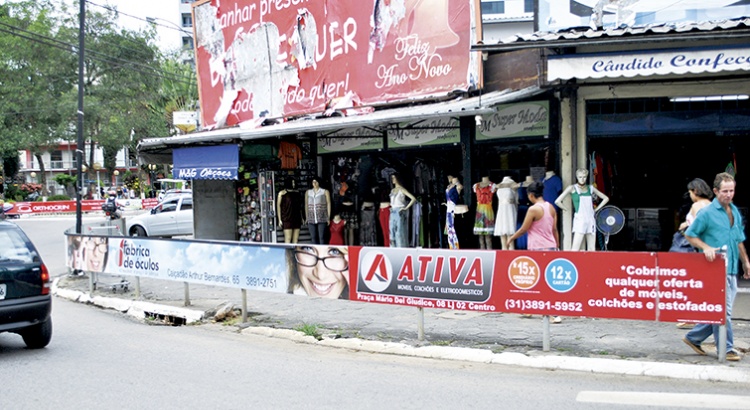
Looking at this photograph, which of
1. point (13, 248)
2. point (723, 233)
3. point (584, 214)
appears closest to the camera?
point (723, 233)

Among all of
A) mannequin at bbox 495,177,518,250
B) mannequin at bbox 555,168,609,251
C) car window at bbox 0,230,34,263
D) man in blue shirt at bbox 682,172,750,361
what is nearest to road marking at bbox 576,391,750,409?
man in blue shirt at bbox 682,172,750,361

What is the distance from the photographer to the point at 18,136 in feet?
162

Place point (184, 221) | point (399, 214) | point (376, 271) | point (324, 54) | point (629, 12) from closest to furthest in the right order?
point (376, 271), point (629, 12), point (399, 214), point (324, 54), point (184, 221)

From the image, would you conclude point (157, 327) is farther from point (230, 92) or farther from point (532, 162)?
point (230, 92)

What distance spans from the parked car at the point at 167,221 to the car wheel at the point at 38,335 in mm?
15633

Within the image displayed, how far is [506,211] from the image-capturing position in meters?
11.6

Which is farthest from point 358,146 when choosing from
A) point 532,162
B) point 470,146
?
point 532,162

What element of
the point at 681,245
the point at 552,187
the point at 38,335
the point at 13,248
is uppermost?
the point at 552,187

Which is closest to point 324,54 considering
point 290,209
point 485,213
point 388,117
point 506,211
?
point 290,209

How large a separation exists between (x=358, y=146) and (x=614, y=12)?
19.8 ft

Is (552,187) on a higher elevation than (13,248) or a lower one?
higher

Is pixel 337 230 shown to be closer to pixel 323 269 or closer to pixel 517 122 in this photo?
pixel 517 122

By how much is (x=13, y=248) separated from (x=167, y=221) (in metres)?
16.1

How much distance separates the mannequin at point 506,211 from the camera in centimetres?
1155
